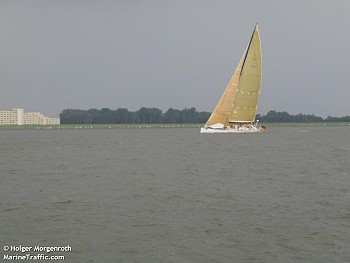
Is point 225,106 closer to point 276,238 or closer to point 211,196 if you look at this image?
point 211,196

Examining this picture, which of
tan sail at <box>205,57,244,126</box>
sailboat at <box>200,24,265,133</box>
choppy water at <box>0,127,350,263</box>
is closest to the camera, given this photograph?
choppy water at <box>0,127,350,263</box>

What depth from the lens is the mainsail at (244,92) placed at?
91.1m

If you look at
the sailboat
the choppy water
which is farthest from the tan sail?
the choppy water

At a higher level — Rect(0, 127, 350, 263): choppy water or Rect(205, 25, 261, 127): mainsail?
Rect(205, 25, 261, 127): mainsail

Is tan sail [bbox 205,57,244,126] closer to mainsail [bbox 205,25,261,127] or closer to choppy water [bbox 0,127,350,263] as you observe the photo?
mainsail [bbox 205,25,261,127]

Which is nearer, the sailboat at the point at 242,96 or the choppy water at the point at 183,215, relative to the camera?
the choppy water at the point at 183,215

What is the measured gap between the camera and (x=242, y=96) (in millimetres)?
91875

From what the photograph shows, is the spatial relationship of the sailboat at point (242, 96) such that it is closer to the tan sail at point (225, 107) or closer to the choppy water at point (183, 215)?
the tan sail at point (225, 107)

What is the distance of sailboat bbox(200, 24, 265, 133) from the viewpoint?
91.1m

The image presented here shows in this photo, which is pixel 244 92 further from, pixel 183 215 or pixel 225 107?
pixel 183 215

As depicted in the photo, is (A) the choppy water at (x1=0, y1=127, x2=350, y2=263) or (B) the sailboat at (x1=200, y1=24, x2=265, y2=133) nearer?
(A) the choppy water at (x1=0, y1=127, x2=350, y2=263)

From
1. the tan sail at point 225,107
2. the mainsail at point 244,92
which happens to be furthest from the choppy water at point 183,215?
the tan sail at point 225,107

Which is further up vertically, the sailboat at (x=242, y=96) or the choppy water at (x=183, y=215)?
the sailboat at (x=242, y=96)

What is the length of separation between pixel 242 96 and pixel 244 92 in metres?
0.84
